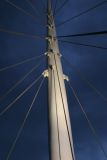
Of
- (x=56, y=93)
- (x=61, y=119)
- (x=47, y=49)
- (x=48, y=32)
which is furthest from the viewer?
(x=48, y=32)

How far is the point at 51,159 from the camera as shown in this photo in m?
10.8

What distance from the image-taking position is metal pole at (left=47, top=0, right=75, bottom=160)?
1099cm

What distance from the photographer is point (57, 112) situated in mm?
12125

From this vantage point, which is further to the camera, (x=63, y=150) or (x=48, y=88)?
(x=48, y=88)

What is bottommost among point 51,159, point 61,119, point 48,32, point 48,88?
point 51,159

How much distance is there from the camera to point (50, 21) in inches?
672

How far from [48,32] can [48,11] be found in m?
2.73

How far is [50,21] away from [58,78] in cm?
474

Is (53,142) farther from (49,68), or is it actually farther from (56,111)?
(49,68)

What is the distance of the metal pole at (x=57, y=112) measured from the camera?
1099 centimetres

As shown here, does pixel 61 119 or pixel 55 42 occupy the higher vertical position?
pixel 55 42

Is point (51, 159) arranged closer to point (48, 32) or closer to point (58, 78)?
point (58, 78)

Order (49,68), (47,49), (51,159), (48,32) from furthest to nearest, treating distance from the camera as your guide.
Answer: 1. (48,32)
2. (47,49)
3. (49,68)
4. (51,159)

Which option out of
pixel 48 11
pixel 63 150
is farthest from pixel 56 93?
pixel 48 11
